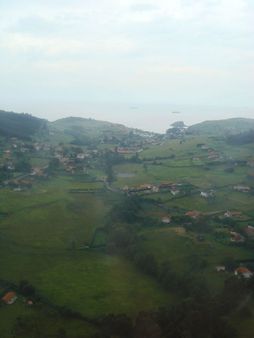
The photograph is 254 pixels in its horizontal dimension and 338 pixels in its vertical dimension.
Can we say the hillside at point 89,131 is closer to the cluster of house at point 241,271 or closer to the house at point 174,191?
the house at point 174,191

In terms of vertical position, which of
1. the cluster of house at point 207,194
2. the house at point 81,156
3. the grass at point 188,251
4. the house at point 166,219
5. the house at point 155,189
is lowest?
the grass at point 188,251

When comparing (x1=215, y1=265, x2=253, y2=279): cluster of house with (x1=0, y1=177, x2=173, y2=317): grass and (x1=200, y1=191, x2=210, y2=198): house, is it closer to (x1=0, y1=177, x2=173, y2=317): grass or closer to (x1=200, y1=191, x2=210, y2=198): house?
(x1=0, y1=177, x2=173, y2=317): grass

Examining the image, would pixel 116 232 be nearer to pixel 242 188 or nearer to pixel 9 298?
pixel 9 298

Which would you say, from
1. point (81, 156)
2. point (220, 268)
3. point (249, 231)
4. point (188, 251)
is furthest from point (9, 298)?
point (81, 156)

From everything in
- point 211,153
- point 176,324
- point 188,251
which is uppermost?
point 211,153

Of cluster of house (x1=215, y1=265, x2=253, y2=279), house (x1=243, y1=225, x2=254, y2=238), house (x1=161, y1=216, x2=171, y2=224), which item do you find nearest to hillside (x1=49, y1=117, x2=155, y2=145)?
house (x1=161, y1=216, x2=171, y2=224)

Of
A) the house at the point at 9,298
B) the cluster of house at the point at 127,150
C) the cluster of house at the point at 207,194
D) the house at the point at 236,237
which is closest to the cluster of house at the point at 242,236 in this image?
the house at the point at 236,237
